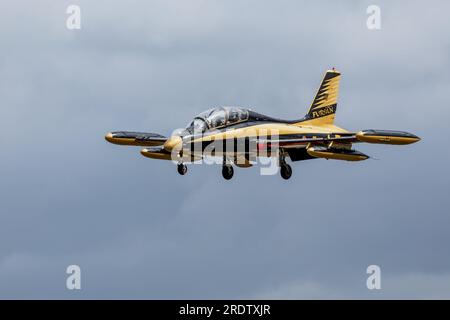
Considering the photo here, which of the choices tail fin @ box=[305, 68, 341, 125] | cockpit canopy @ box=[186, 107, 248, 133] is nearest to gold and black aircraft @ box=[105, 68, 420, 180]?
cockpit canopy @ box=[186, 107, 248, 133]

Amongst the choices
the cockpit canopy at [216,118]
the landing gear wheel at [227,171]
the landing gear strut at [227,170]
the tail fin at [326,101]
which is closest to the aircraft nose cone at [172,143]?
the cockpit canopy at [216,118]

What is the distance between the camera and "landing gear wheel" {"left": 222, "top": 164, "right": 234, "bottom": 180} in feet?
329

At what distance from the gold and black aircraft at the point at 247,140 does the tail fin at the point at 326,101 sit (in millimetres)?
3071

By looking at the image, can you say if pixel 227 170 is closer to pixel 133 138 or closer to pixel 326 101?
pixel 133 138

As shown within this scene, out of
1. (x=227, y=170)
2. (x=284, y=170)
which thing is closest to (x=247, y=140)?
(x=227, y=170)

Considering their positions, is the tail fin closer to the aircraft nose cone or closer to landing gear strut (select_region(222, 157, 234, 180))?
landing gear strut (select_region(222, 157, 234, 180))

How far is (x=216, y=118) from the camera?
9988 centimetres

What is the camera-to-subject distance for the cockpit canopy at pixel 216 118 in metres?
99.1

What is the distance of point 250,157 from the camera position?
332 feet

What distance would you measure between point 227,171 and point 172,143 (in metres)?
5.68

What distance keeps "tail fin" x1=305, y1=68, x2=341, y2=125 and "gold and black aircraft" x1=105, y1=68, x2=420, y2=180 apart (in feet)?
10.1

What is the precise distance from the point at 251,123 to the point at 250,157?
238cm

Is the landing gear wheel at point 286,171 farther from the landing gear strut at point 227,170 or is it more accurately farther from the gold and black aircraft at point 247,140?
the landing gear strut at point 227,170
